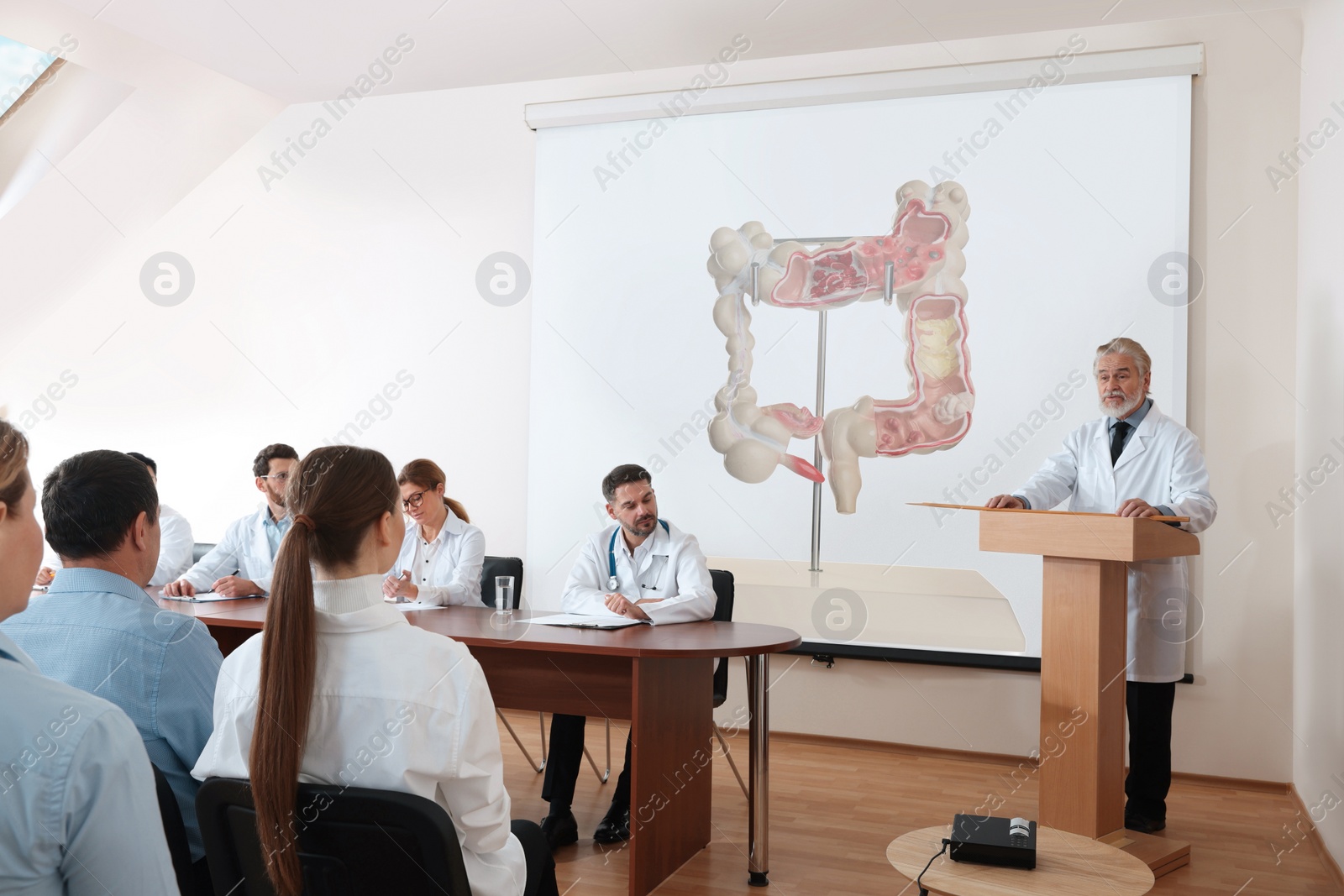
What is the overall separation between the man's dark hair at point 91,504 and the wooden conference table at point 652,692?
1272mm

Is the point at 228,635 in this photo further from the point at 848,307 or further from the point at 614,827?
the point at 848,307

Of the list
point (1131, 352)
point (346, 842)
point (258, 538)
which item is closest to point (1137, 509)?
point (1131, 352)

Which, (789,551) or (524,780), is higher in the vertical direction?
(789,551)

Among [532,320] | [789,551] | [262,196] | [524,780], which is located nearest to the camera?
[524,780]

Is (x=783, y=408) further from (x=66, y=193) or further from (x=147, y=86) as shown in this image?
(x=66, y=193)

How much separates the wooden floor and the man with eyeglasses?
54.2 inches

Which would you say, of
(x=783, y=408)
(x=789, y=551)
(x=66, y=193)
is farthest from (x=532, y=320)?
(x=66, y=193)

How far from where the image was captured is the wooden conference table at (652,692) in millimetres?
2910

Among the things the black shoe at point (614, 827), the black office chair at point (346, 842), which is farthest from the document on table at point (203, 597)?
the black office chair at point (346, 842)

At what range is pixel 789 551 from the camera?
4.81 meters

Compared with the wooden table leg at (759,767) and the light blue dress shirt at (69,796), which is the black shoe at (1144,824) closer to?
the wooden table leg at (759,767)

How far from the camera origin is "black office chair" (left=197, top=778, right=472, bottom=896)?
1348 mm

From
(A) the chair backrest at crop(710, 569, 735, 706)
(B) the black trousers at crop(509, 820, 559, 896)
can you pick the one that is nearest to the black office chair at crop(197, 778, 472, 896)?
(B) the black trousers at crop(509, 820, 559, 896)

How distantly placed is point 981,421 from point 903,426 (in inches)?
13.6
